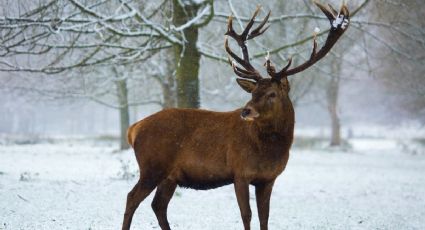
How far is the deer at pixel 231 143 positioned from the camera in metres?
5.07

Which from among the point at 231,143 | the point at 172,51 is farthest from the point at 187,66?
the point at 231,143

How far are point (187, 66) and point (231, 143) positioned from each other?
4668 millimetres

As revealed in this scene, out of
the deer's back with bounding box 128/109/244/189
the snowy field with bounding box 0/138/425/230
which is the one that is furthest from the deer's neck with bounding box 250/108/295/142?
the snowy field with bounding box 0/138/425/230

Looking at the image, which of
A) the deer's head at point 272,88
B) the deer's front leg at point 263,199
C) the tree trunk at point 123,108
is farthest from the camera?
the tree trunk at point 123,108

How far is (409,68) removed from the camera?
1566 cm

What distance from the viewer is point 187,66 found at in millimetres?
9758

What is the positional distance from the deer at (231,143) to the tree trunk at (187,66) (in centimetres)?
387

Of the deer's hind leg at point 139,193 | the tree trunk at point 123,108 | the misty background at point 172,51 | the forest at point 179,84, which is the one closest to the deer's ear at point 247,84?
the forest at point 179,84

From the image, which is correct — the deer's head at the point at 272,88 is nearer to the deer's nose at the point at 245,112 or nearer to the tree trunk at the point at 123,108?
the deer's nose at the point at 245,112

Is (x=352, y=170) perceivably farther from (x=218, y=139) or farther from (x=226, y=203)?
(x=218, y=139)

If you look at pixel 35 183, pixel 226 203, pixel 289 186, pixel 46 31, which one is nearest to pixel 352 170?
pixel 289 186

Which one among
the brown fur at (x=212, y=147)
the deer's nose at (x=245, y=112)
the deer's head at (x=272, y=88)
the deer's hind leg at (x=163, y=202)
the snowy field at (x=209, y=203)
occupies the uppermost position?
the deer's head at (x=272, y=88)

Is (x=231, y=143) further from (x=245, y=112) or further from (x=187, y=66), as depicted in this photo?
(x=187, y=66)

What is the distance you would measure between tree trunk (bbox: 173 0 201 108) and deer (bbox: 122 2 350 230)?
387 centimetres
